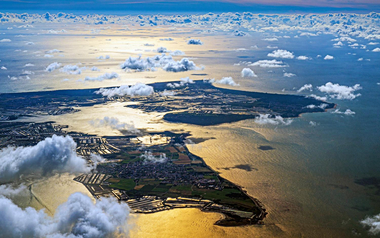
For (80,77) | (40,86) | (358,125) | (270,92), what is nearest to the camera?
(358,125)

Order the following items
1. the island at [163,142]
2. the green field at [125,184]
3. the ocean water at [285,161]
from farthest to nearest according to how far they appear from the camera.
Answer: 1. the green field at [125,184]
2. the island at [163,142]
3. the ocean water at [285,161]

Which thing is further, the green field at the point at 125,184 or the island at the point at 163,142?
the green field at the point at 125,184

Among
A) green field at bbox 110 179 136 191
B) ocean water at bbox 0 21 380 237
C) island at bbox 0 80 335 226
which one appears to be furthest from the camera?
green field at bbox 110 179 136 191

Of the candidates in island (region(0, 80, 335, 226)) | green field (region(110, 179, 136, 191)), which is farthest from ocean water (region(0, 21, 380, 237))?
green field (region(110, 179, 136, 191))

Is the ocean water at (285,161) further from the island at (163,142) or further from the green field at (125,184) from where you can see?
the green field at (125,184)

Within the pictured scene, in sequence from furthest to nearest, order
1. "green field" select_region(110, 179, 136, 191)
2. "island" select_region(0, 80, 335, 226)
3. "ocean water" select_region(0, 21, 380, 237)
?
1. "green field" select_region(110, 179, 136, 191)
2. "island" select_region(0, 80, 335, 226)
3. "ocean water" select_region(0, 21, 380, 237)

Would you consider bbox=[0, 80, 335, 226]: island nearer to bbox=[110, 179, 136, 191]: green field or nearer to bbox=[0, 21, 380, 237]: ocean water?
bbox=[110, 179, 136, 191]: green field

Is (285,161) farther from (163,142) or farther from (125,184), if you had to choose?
(125,184)

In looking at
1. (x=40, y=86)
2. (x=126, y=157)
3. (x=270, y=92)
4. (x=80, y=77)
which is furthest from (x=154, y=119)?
(x=80, y=77)

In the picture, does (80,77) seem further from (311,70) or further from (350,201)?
(350,201)

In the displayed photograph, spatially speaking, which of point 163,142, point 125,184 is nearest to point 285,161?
point 163,142

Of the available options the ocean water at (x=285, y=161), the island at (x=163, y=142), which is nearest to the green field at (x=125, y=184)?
the island at (x=163, y=142)
